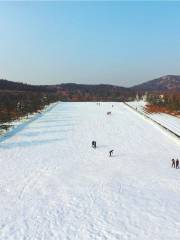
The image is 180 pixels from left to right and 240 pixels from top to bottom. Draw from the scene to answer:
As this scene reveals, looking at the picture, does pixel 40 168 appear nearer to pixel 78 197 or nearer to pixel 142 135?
pixel 78 197

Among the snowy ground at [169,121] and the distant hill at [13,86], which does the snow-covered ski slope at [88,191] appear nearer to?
the snowy ground at [169,121]

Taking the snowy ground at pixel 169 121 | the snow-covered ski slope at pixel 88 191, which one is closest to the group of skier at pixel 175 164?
the snow-covered ski slope at pixel 88 191

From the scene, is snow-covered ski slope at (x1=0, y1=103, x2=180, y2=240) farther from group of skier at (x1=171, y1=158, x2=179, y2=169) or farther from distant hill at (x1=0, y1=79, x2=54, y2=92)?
distant hill at (x1=0, y1=79, x2=54, y2=92)

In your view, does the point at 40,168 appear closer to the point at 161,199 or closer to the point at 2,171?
the point at 2,171

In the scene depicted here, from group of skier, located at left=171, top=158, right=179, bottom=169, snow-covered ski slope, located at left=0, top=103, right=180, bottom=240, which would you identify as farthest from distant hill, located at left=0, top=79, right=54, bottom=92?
group of skier, located at left=171, top=158, right=179, bottom=169

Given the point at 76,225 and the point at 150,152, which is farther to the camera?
the point at 150,152

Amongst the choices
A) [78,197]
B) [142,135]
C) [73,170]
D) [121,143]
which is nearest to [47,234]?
[78,197]

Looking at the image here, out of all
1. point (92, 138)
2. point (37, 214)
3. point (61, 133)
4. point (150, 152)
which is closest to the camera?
point (37, 214)

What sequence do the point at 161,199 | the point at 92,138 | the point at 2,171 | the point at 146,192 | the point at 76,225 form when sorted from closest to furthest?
the point at 76,225 → the point at 161,199 → the point at 146,192 → the point at 2,171 → the point at 92,138

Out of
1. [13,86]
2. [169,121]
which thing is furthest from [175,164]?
[13,86]

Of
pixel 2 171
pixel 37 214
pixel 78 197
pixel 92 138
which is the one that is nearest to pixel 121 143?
pixel 92 138
